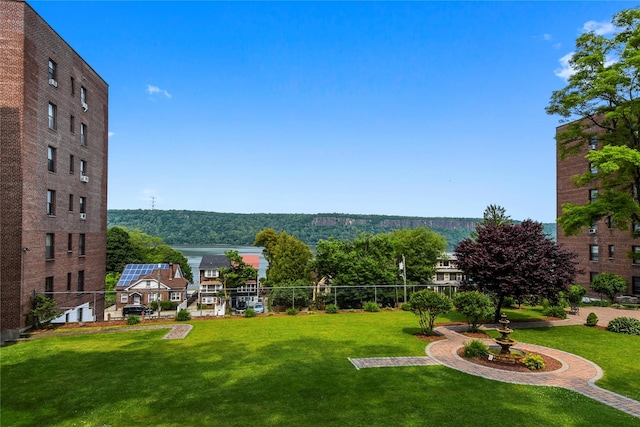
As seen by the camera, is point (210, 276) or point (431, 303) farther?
point (210, 276)

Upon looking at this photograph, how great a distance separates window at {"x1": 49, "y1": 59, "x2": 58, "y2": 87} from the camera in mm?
21094

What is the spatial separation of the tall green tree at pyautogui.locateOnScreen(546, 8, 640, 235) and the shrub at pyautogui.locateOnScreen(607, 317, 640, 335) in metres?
5.01

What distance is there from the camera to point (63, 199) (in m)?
22.4

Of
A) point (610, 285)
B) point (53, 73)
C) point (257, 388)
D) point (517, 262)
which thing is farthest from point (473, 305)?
point (53, 73)

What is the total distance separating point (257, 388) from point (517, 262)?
48.9 ft

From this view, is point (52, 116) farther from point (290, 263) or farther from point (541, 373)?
point (290, 263)

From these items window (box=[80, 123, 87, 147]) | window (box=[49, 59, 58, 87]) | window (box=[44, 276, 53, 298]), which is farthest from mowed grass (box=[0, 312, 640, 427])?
window (box=[49, 59, 58, 87])

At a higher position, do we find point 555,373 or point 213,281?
point 555,373

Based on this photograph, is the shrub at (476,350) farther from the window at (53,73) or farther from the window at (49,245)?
the window at (53,73)

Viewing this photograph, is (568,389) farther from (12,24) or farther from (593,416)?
(12,24)

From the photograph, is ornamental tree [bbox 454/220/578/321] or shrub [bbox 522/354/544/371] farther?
ornamental tree [bbox 454/220/578/321]

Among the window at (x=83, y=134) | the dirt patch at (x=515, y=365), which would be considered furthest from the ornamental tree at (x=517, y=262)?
the window at (x=83, y=134)

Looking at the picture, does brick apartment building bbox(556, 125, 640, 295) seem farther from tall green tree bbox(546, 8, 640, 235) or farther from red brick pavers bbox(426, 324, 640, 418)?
red brick pavers bbox(426, 324, 640, 418)

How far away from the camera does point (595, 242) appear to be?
36.7 meters
